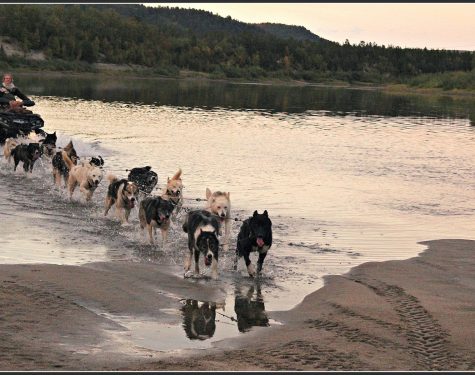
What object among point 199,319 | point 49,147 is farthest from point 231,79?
point 199,319

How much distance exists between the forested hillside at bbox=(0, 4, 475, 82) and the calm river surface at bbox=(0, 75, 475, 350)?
237ft

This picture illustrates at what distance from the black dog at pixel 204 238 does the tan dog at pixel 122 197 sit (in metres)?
2.95

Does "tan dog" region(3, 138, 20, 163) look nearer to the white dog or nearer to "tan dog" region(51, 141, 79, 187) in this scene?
"tan dog" region(51, 141, 79, 187)

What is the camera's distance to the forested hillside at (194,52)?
12506cm

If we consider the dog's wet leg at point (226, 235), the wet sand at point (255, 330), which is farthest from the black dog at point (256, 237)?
the dog's wet leg at point (226, 235)

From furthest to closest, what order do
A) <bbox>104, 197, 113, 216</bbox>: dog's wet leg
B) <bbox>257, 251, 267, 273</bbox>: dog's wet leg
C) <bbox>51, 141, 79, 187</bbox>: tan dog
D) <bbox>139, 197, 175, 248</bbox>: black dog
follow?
<bbox>51, 141, 79, 187</bbox>: tan dog → <bbox>104, 197, 113, 216</bbox>: dog's wet leg → <bbox>139, 197, 175, 248</bbox>: black dog → <bbox>257, 251, 267, 273</bbox>: dog's wet leg

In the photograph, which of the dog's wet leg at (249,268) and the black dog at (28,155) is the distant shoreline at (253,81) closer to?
the black dog at (28,155)

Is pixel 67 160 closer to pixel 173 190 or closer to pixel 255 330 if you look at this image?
pixel 173 190

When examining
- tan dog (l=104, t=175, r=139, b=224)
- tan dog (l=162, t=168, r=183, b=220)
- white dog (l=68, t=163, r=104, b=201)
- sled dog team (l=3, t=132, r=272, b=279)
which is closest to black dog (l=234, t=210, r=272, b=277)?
sled dog team (l=3, t=132, r=272, b=279)

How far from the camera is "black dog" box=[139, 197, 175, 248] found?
41.4ft

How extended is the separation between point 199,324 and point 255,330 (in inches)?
23.6

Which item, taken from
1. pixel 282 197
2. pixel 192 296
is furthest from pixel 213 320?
pixel 282 197

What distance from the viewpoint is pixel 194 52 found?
143 meters

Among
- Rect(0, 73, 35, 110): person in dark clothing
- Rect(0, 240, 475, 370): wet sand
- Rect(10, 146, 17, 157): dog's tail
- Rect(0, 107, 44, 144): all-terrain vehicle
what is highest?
Rect(0, 73, 35, 110): person in dark clothing
